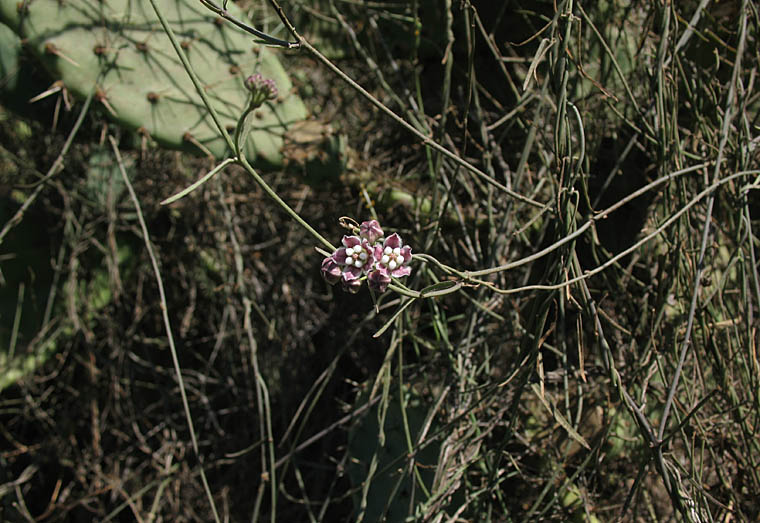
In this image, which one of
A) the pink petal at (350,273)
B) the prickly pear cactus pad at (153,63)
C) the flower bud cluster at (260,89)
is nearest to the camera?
the pink petal at (350,273)

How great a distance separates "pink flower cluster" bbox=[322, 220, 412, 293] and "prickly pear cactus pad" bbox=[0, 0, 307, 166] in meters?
0.50

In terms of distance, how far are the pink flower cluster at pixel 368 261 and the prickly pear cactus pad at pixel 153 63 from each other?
1.63ft

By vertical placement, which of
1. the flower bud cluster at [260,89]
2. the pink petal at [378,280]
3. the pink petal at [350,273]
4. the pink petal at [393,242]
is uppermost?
the flower bud cluster at [260,89]

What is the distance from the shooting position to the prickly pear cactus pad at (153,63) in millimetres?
904

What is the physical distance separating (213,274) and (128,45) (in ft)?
1.59

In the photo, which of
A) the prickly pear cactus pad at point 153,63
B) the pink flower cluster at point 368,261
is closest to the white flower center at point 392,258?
the pink flower cluster at point 368,261

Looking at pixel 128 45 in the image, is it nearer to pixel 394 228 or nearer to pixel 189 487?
pixel 394 228

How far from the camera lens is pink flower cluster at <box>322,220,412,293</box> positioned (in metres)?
0.49

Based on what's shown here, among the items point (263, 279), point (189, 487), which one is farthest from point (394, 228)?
point (189, 487)

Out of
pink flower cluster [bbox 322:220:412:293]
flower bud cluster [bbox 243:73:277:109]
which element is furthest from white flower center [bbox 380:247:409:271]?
flower bud cluster [bbox 243:73:277:109]

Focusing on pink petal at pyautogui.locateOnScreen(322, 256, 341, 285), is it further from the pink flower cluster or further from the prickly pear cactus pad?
the prickly pear cactus pad

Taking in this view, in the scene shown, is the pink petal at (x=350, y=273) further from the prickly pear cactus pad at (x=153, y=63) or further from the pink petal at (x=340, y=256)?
the prickly pear cactus pad at (x=153, y=63)

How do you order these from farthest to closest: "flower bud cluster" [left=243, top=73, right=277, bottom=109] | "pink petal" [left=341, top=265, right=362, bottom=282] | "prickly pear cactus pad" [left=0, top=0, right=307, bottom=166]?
"prickly pear cactus pad" [left=0, top=0, right=307, bottom=166] → "flower bud cluster" [left=243, top=73, right=277, bottom=109] → "pink petal" [left=341, top=265, right=362, bottom=282]

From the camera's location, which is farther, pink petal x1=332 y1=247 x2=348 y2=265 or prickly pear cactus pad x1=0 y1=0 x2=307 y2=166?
prickly pear cactus pad x1=0 y1=0 x2=307 y2=166
